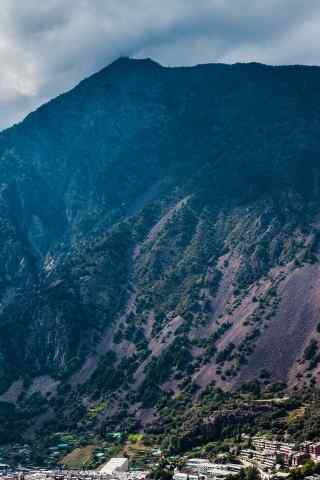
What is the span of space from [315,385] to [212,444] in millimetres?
32840

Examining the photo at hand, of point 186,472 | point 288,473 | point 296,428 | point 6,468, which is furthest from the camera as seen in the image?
point 6,468

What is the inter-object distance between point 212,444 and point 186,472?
2289 centimetres

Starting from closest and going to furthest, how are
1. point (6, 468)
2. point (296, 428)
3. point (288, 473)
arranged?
1. point (288, 473)
2. point (296, 428)
3. point (6, 468)

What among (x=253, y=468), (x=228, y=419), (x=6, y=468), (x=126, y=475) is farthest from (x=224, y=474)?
(x=6, y=468)

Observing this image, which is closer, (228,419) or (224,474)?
(224,474)

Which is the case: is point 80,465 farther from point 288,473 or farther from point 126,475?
A: point 288,473

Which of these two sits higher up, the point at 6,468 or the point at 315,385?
the point at 315,385

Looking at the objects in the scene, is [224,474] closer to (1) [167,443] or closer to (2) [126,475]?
(2) [126,475]

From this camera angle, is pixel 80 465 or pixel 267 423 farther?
pixel 80 465

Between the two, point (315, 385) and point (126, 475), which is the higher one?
point (315, 385)

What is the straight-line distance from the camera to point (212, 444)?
184m

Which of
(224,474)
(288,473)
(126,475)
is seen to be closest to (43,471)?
(126,475)

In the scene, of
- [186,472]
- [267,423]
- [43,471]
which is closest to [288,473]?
[186,472]

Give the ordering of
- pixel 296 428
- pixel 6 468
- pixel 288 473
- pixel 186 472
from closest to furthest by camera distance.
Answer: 1. pixel 288 473
2. pixel 186 472
3. pixel 296 428
4. pixel 6 468
